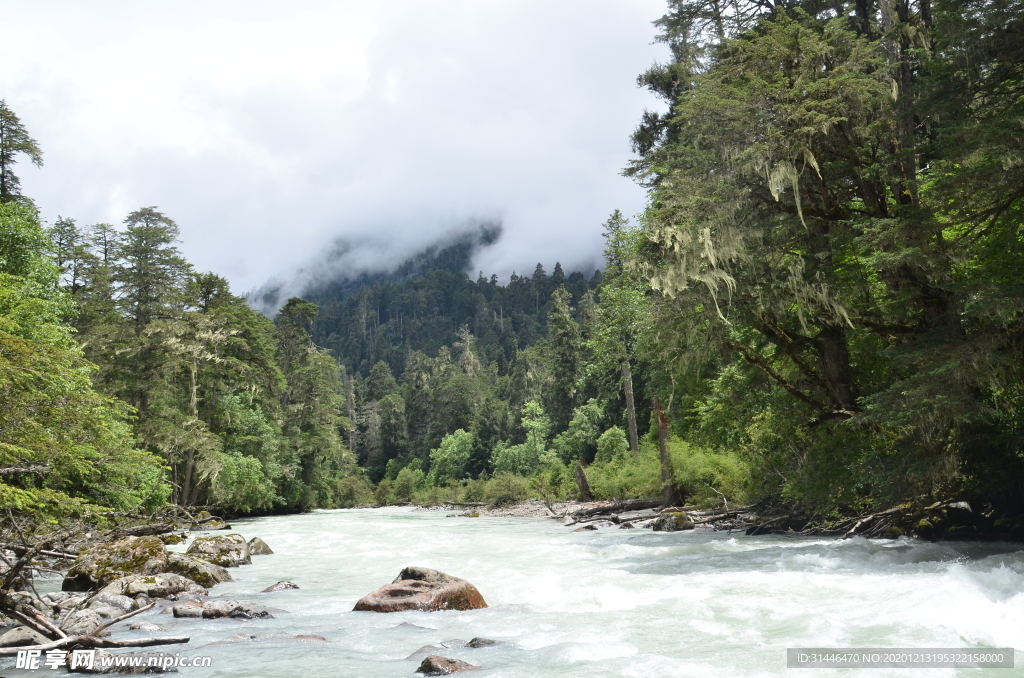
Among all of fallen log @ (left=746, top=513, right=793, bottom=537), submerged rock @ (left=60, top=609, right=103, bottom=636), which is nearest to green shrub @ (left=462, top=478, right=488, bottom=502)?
fallen log @ (left=746, top=513, right=793, bottom=537)

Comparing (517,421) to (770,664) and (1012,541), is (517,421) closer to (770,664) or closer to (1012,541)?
(1012,541)

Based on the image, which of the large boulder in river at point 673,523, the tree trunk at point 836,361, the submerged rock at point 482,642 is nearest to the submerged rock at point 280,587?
the submerged rock at point 482,642

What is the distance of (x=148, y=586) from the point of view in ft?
36.2

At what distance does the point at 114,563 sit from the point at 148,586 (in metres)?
1.84

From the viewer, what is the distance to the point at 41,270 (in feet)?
65.6

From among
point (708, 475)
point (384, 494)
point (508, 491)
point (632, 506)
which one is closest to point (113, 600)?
point (708, 475)

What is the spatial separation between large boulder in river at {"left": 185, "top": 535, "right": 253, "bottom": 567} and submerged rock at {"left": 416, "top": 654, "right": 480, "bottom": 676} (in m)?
10.2

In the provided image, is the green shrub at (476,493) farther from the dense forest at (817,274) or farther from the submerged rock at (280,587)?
the submerged rock at (280,587)

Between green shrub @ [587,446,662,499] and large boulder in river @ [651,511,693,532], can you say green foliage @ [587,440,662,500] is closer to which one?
green shrub @ [587,446,662,499]

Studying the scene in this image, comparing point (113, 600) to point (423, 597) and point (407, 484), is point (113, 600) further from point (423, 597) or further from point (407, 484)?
point (407, 484)

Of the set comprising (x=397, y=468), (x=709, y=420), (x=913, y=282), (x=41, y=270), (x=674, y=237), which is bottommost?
(x=397, y=468)

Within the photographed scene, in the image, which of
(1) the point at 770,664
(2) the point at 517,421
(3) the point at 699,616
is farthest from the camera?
(2) the point at 517,421

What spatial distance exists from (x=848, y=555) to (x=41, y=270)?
2291 cm

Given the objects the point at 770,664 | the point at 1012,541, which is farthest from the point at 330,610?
the point at 1012,541
